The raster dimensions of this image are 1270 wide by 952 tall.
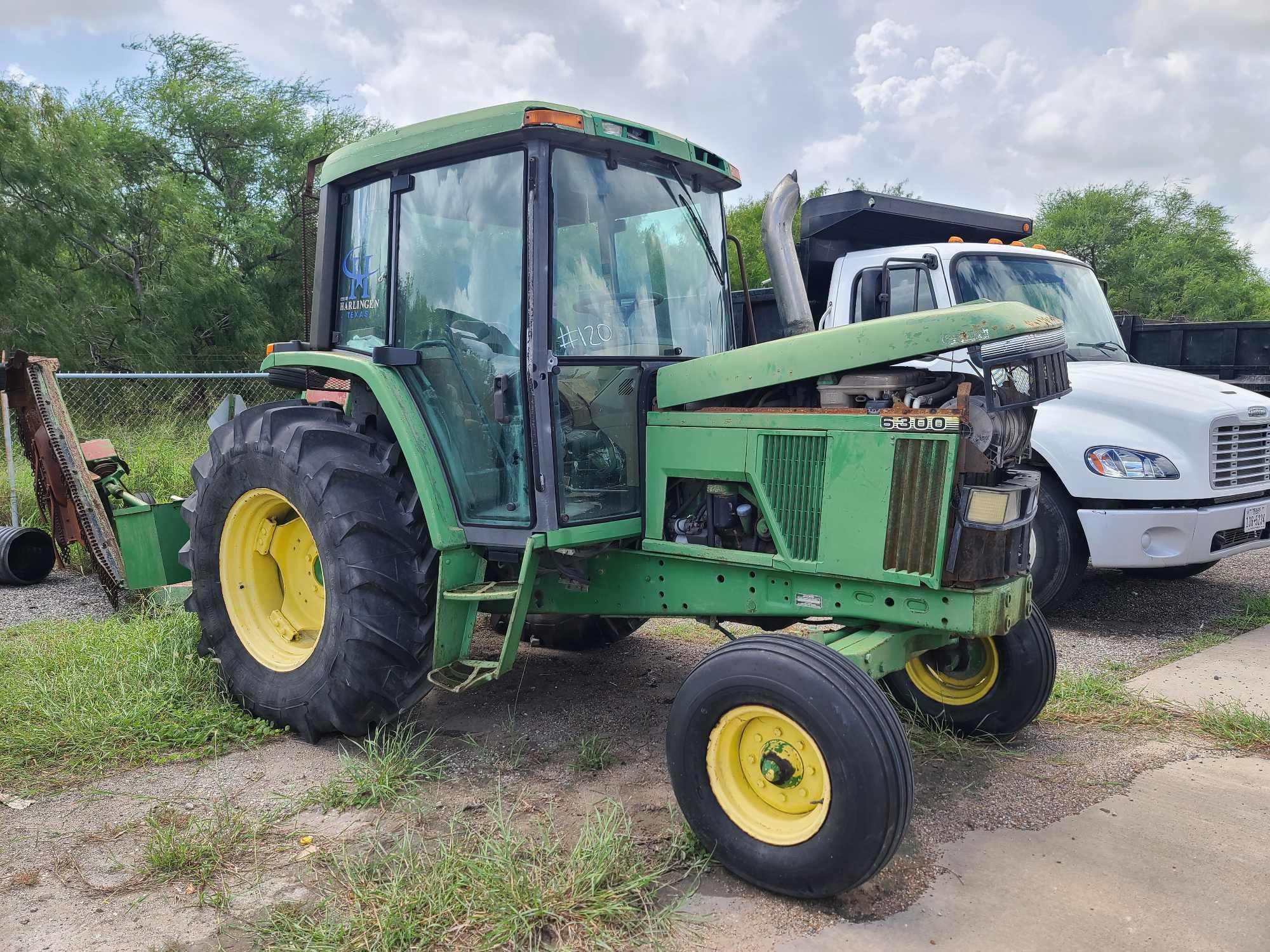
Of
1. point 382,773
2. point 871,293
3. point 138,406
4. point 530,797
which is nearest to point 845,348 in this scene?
point 871,293

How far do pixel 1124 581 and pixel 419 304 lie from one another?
17.7ft

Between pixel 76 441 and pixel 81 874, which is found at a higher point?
pixel 76 441

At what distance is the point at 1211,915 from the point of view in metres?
2.70

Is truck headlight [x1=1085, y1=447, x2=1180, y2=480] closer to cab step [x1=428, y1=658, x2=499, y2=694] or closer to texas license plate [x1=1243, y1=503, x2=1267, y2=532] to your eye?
texas license plate [x1=1243, y1=503, x2=1267, y2=532]

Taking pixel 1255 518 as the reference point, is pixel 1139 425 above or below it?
above

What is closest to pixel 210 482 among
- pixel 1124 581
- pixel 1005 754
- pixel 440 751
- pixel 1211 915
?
pixel 440 751

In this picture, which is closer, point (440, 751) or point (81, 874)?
point (81, 874)

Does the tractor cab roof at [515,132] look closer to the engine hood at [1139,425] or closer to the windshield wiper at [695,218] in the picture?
the windshield wiper at [695,218]

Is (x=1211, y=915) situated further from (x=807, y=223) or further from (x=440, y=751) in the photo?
(x=807, y=223)

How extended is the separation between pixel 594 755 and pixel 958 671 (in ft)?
5.12

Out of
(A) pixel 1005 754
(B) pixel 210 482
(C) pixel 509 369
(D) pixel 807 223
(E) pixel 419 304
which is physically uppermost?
(D) pixel 807 223

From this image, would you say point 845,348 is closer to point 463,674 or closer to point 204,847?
point 463,674

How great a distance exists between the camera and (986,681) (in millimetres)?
3924

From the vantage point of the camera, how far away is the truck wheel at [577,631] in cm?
488
